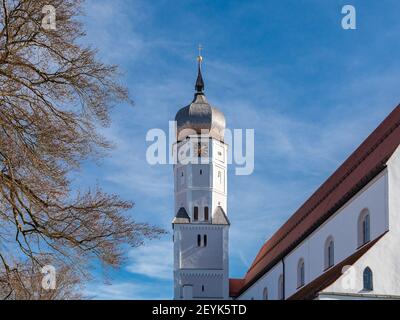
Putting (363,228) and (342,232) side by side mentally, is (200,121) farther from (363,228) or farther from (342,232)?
(363,228)

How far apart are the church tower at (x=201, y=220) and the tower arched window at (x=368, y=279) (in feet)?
116

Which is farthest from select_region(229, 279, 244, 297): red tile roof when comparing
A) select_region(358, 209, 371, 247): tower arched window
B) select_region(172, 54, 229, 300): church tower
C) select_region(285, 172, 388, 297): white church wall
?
select_region(358, 209, 371, 247): tower arched window

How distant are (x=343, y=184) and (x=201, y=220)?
30132 mm

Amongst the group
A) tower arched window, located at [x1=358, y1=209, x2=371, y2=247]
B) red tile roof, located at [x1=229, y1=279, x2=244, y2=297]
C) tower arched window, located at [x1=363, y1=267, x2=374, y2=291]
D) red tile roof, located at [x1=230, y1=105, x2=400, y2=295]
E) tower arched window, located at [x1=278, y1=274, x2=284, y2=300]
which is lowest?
tower arched window, located at [x1=363, y1=267, x2=374, y2=291]

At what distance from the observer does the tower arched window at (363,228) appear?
32.5 metres

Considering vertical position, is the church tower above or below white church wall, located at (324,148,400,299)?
above

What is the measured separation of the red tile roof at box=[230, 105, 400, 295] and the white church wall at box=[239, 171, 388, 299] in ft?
0.95

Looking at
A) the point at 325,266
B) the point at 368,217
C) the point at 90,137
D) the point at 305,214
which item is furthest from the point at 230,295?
the point at 90,137

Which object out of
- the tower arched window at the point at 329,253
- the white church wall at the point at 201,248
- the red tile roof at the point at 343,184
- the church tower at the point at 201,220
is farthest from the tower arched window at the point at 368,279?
the white church wall at the point at 201,248

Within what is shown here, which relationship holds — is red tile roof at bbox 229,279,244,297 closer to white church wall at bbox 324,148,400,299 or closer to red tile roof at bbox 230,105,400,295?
red tile roof at bbox 230,105,400,295

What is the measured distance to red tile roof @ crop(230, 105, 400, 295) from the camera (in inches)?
1283

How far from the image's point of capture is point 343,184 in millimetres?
37656

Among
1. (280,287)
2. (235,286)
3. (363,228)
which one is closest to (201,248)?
(235,286)

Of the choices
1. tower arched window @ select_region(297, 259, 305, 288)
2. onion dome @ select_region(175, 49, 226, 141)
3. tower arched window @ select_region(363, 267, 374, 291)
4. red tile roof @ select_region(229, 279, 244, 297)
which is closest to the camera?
tower arched window @ select_region(363, 267, 374, 291)
